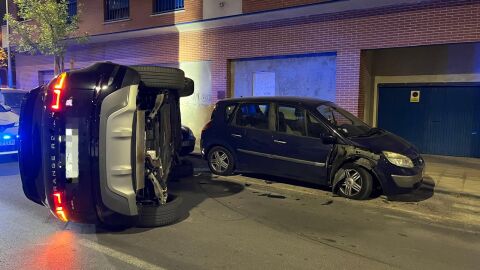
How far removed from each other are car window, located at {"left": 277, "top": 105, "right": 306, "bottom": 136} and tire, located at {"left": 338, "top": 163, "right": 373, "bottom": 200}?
1022 mm

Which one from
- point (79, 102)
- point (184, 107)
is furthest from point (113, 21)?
point (79, 102)

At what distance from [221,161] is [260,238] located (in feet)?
12.1

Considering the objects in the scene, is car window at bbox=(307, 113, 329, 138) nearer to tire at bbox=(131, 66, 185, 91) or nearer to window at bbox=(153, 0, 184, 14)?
tire at bbox=(131, 66, 185, 91)

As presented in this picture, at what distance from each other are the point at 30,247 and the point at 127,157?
1468 mm

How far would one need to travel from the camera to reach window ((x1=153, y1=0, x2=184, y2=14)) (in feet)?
52.0

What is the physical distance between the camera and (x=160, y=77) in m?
5.06

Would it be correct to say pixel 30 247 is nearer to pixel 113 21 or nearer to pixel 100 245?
pixel 100 245

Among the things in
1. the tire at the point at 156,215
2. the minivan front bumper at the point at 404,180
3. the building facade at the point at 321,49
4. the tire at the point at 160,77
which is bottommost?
the tire at the point at 156,215

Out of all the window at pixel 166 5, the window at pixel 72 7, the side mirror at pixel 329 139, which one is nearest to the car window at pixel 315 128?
the side mirror at pixel 329 139

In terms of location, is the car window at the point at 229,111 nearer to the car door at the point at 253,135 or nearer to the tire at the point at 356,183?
the car door at the point at 253,135

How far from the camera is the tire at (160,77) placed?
16.1 ft

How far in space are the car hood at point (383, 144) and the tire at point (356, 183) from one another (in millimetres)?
374

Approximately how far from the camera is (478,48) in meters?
11.0

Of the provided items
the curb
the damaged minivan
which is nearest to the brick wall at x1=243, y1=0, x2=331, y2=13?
the curb
